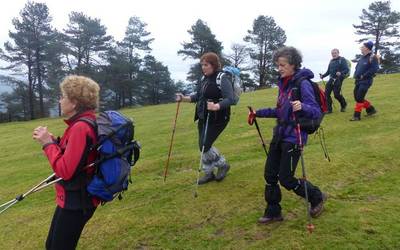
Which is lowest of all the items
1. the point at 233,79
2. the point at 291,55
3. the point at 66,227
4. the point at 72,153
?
the point at 66,227

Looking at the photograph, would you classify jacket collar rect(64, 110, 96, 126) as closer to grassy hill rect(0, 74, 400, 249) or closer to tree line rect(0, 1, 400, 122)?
grassy hill rect(0, 74, 400, 249)

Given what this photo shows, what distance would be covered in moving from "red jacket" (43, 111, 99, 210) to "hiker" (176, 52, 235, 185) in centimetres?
355

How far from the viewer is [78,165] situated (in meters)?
4.45

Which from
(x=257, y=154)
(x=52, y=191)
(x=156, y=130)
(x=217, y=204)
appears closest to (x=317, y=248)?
(x=217, y=204)

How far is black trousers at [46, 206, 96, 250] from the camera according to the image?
4691 millimetres

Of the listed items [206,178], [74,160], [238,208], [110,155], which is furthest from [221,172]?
[74,160]

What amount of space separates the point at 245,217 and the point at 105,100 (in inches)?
2469

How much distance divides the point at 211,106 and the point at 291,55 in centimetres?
194

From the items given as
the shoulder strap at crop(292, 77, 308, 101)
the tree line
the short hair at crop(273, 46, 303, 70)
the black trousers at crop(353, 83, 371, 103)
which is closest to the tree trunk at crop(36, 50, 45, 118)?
the tree line

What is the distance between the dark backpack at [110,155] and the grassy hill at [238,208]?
253cm

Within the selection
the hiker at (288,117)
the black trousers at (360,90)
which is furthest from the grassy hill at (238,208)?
the black trousers at (360,90)

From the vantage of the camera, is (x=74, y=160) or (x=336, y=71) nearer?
(x=74, y=160)

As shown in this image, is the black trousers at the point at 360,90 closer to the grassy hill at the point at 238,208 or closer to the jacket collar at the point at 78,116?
the grassy hill at the point at 238,208

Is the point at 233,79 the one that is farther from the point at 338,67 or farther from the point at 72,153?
the point at 338,67
